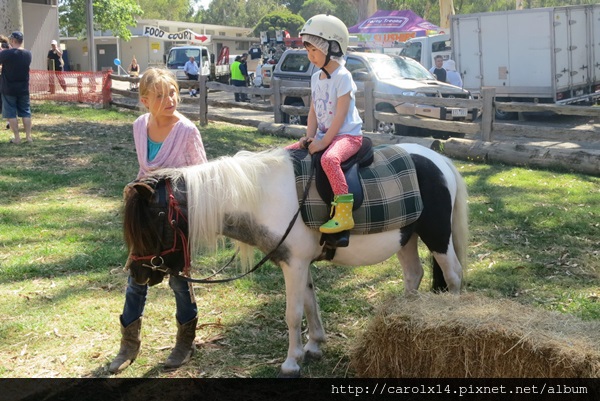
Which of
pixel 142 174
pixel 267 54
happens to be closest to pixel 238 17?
pixel 267 54

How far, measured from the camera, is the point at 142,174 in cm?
422

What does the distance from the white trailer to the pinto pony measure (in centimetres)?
1585

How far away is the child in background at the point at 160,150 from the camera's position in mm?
4172

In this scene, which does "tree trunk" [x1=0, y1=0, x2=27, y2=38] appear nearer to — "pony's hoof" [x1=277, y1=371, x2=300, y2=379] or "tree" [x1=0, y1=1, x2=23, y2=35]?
"tree" [x1=0, y1=1, x2=23, y2=35]

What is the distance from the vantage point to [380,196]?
14.3 ft

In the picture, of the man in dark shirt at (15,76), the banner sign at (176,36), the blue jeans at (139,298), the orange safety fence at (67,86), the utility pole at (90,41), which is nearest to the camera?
the blue jeans at (139,298)

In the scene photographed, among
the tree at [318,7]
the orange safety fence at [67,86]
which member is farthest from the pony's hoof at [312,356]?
the tree at [318,7]

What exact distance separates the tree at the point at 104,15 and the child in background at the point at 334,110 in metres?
37.3

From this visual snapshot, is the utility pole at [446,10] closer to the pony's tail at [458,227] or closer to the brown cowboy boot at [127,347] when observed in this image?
the pony's tail at [458,227]

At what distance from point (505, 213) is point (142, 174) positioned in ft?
17.4

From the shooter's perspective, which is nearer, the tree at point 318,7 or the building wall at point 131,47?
the building wall at point 131,47

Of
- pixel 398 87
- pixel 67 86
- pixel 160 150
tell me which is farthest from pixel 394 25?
pixel 160 150

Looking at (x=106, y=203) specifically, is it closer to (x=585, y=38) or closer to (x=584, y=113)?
(x=584, y=113)

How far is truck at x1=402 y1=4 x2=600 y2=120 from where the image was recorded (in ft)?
62.6
